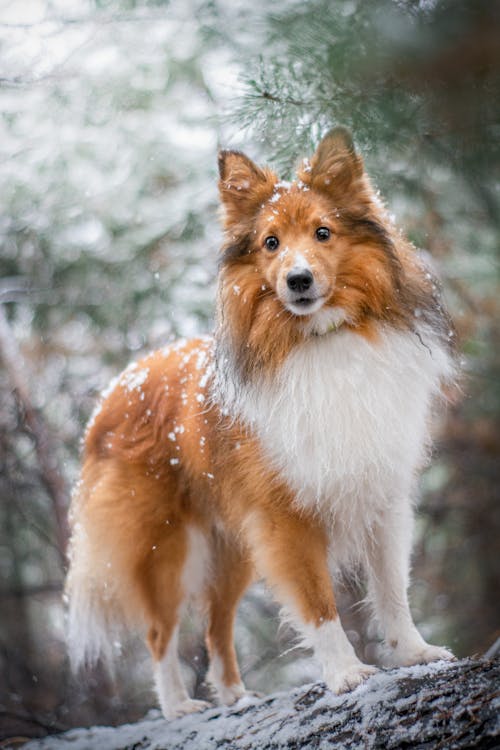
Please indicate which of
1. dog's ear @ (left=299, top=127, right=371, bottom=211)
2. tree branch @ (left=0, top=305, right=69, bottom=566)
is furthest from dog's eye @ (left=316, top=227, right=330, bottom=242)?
tree branch @ (left=0, top=305, right=69, bottom=566)

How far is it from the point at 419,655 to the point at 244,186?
207cm

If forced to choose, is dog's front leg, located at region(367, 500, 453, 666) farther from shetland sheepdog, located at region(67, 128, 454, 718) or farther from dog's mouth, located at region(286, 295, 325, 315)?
dog's mouth, located at region(286, 295, 325, 315)

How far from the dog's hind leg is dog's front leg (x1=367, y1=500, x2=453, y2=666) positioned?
72cm

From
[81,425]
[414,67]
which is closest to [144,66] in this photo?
[414,67]

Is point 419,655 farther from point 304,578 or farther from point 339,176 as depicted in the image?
point 339,176

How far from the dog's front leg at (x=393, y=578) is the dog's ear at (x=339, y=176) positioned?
134 centimetres

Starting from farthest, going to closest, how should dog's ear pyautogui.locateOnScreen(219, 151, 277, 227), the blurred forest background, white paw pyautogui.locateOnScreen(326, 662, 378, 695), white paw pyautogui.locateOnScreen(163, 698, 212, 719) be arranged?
1. white paw pyautogui.locateOnScreen(163, 698, 212, 719)
2. dog's ear pyautogui.locateOnScreen(219, 151, 277, 227)
3. white paw pyautogui.locateOnScreen(326, 662, 378, 695)
4. the blurred forest background

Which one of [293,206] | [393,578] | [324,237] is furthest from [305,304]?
[393,578]

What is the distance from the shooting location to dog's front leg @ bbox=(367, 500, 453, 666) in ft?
10.1

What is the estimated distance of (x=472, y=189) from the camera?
3.00 metres

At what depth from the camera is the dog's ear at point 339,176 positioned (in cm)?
292

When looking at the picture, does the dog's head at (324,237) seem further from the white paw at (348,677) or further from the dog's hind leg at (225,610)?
the dog's hind leg at (225,610)

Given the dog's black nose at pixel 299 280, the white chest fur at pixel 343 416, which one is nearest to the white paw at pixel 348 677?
the white chest fur at pixel 343 416

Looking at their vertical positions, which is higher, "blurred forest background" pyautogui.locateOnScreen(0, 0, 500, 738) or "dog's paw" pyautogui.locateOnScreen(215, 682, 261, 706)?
"blurred forest background" pyautogui.locateOnScreen(0, 0, 500, 738)
